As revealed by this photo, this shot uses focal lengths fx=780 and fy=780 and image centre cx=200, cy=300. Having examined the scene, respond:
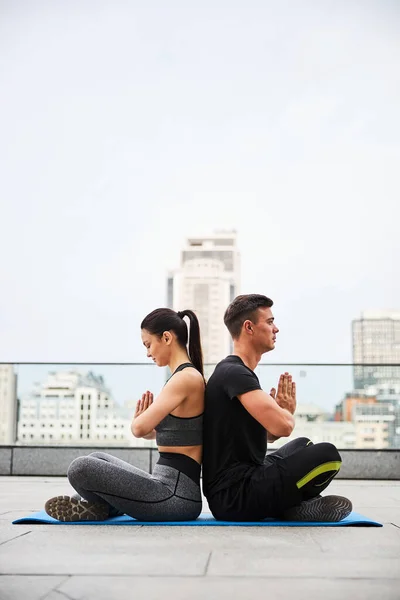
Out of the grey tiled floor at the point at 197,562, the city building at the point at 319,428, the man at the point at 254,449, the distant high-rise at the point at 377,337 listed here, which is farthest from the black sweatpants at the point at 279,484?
the distant high-rise at the point at 377,337

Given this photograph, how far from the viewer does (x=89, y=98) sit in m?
93.1

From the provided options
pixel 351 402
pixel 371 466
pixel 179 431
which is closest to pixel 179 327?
pixel 179 431

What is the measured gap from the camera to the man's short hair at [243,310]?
3.62 meters

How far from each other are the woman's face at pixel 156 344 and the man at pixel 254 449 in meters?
0.26

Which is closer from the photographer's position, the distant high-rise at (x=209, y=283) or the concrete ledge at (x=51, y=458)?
the concrete ledge at (x=51, y=458)

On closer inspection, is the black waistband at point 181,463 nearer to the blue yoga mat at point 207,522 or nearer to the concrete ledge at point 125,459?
the blue yoga mat at point 207,522

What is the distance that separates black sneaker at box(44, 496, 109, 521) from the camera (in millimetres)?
3469

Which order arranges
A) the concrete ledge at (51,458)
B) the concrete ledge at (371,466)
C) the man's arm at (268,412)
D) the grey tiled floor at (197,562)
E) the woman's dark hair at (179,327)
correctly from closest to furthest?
the grey tiled floor at (197,562) → the man's arm at (268,412) → the woman's dark hair at (179,327) → the concrete ledge at (371,466) → the concrete ledge at (51,458)

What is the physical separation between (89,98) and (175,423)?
308 feet

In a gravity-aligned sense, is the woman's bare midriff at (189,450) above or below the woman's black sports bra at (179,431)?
below

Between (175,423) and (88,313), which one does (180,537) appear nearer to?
(175,423)

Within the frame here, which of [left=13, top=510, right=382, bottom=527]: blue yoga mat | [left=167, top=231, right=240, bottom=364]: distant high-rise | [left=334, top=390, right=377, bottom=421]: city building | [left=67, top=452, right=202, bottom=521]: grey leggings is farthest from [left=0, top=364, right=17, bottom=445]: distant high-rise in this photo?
[left=167, top=231, right=240, bottom=364]: distant high-rise

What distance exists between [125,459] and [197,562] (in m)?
5.49

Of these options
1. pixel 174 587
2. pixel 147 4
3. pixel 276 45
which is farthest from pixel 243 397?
pixel 276 45
